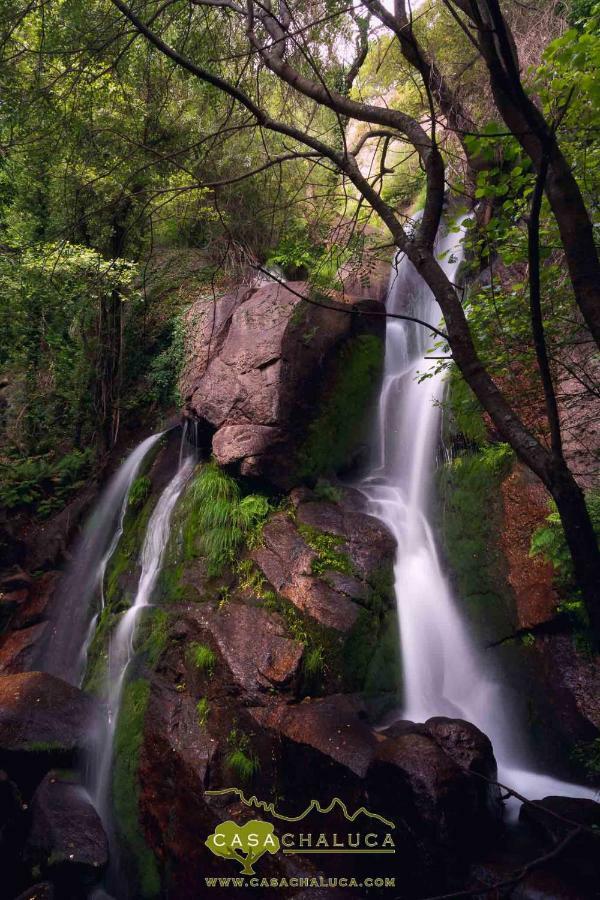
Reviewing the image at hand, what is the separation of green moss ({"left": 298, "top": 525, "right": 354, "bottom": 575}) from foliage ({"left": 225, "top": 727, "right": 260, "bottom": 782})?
1803mm

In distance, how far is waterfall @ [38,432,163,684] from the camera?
7055 mm

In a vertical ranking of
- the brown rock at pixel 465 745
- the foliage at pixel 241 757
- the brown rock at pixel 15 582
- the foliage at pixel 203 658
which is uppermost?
the brown rock at pixel 15 582

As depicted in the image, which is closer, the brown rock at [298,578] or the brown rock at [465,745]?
the brown rock at [465,745]

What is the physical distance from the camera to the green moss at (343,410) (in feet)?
23.9

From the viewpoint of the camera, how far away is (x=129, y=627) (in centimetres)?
638

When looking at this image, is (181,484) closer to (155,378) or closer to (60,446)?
(155,378)

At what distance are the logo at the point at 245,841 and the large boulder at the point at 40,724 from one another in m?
2.01

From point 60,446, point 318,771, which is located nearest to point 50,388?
point 60,446

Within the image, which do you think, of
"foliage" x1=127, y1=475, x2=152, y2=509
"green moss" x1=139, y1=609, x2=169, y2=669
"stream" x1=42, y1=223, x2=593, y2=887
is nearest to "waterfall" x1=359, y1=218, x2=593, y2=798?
"stream" x1=42, y1=223, x2=593, y2=887

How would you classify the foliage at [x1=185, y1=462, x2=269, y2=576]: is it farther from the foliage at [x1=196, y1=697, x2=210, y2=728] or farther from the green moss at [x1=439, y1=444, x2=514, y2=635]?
the green moss at [x1=439, y1=444, x2=514, y2=635]

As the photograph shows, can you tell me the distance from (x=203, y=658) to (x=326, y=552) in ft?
5.71

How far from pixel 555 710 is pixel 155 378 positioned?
26.5 ft

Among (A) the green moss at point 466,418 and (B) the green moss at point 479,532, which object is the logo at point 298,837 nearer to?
(B) the green moss at point 479,532

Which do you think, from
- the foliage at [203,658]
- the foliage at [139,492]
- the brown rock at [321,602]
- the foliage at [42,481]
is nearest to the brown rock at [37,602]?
the foliage at [42,481]
